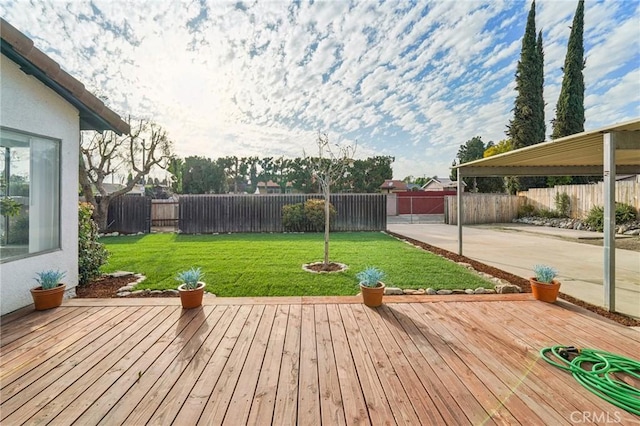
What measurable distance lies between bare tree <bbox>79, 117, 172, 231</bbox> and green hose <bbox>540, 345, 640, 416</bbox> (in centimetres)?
1403

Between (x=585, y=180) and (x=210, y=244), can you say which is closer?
(x=210, y=244)

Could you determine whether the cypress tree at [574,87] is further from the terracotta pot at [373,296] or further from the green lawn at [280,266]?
the terracotta pot at [373,296]

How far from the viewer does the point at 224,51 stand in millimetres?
6250

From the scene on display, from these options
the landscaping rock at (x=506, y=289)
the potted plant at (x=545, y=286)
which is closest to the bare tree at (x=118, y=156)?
the landscaping rock at (x=506, y=289)

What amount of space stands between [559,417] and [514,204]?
56.8 feet

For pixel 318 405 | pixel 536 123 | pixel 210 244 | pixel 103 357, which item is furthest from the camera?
pixel 536 123

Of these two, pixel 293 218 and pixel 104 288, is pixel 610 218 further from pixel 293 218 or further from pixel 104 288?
pixel 293 218

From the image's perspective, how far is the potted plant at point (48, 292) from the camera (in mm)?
3305

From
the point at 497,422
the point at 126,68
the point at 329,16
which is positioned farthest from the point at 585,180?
the point at 126,68

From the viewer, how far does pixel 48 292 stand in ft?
10.9

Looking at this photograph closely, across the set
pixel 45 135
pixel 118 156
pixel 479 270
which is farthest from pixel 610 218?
pixel 118 156

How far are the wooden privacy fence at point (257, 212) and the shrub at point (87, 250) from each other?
683 cm

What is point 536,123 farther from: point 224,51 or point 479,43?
point 224,51

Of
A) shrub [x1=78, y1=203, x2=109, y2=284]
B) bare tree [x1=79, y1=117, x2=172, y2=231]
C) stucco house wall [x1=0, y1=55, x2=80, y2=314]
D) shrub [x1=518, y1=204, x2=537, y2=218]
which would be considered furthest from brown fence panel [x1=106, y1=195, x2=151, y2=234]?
shrub [x1=518, y1=204, x2=537, y2=218]
